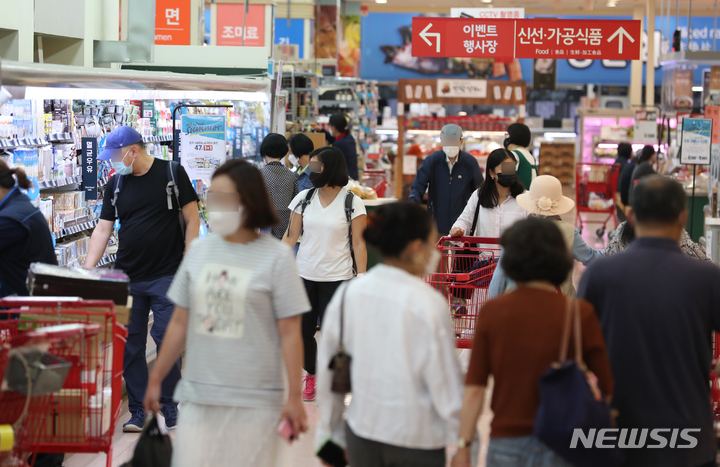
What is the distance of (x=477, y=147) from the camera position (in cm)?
1786

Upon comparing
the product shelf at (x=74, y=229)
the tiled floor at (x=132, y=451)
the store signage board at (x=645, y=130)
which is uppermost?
the store signage board at (x=645, y=130)

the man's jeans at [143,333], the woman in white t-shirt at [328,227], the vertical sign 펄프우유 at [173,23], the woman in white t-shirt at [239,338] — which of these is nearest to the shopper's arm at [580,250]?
the woman in white t-shirt at [328,227]

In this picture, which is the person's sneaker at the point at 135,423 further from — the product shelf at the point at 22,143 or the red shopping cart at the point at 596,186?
the red shopping cart at the point at 596,186

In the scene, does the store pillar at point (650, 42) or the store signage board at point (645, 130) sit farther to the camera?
the store pillar at point (650, 42)

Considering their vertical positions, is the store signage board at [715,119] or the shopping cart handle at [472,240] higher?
the store signage board at [715,119]

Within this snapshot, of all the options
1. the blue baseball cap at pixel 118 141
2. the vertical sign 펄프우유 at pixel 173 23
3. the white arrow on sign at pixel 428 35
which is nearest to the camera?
the blue baseball cap at pixel 118 141

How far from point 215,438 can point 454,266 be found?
2.58 meters

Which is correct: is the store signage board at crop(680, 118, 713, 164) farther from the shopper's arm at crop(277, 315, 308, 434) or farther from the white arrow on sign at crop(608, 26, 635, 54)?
the shopper's arm at crop(277, 315, 308, 434)

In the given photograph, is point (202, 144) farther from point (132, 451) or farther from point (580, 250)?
point (580, 250)

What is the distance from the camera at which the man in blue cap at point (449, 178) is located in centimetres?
684

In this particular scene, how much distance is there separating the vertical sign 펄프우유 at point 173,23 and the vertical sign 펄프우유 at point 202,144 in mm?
5061

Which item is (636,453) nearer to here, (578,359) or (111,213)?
(578,359)

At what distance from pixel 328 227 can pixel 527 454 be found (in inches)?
106

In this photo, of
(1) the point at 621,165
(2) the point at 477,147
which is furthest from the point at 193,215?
(2) the point at 477,147
